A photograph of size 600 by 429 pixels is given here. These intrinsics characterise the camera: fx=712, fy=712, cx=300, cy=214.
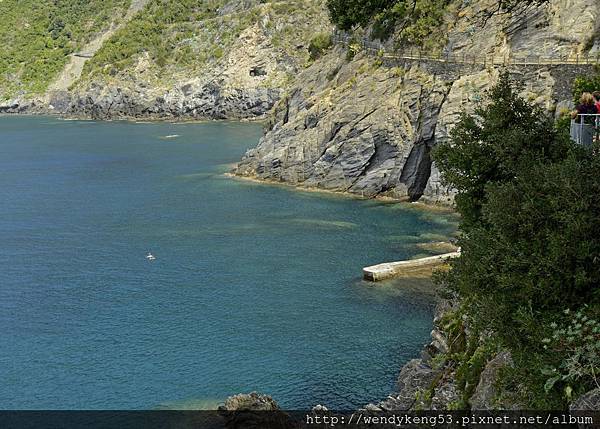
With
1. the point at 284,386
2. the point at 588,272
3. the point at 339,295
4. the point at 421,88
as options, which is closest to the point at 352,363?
the point at 284,386

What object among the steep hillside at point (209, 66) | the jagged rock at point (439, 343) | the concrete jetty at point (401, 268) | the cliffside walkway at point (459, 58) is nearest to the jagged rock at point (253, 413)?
the jagged rock at point (439, 343)

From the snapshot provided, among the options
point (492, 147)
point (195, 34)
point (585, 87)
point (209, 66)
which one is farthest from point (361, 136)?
point (195, 34)

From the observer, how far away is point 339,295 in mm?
47438

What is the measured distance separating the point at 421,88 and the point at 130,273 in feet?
131

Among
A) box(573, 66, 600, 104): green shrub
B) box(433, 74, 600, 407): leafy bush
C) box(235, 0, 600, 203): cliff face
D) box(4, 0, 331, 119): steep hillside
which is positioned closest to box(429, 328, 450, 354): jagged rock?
box(433, 74, 600, 407): leafy bush

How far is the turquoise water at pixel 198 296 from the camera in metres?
35.6

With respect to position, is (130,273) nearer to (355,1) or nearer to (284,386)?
(284,386)

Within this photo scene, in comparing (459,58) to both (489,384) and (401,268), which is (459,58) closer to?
(401,268)

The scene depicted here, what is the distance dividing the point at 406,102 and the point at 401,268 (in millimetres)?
32149

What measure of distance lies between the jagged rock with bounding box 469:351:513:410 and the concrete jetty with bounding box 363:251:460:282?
93.0 feet

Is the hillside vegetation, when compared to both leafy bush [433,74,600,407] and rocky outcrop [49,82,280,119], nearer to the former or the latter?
rocky outcrop [49,82,280,119]

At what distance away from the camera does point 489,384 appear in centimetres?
2050

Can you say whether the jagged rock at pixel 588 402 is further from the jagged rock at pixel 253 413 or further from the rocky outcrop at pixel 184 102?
the rocky outcrop at pixel 184 102

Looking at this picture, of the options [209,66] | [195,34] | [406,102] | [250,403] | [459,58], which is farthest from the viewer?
[195,34]
